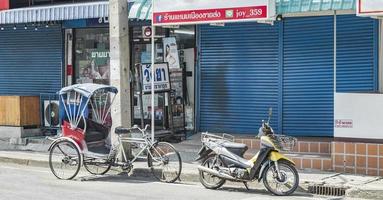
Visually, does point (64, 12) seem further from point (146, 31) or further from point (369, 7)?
point (369, 7)

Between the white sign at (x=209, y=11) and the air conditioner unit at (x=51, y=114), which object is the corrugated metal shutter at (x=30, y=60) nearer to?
the air conditioner unit at (x=51, y=114)

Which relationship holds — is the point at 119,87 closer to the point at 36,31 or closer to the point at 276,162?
the point at 276,162

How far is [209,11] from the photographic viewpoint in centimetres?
1213

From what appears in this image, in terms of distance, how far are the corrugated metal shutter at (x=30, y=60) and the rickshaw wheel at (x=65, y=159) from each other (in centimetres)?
609

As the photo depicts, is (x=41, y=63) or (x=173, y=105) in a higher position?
(x=41, y=63)

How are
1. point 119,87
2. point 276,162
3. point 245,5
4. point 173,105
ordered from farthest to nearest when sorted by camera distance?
point 173,105, point 119,87, point 245,5, point 276,162

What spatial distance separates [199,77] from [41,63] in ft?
17.2

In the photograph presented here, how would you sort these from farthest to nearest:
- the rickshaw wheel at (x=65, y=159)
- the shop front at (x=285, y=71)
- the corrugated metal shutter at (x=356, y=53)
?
1. the shop front at (x=285, y=71)
2. the corrugated metal shutter at (x=356, y=53)
3. the rickshaw wheel at (x=65, y=159)

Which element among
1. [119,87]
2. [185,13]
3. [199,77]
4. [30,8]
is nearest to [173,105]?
[199,77]

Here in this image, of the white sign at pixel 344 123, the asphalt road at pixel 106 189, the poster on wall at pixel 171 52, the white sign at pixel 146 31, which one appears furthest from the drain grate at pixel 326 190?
the white sign at pixel 146 31

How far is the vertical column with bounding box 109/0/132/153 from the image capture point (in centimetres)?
1315

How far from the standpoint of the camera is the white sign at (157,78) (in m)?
14.7

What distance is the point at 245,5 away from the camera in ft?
38.5

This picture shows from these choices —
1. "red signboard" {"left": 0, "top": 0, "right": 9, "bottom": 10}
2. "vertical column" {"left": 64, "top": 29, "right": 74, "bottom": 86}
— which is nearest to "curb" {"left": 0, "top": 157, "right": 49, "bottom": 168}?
"vertical column" {"left": 64, "top": 29, "right": 74, "bottom": 86}
